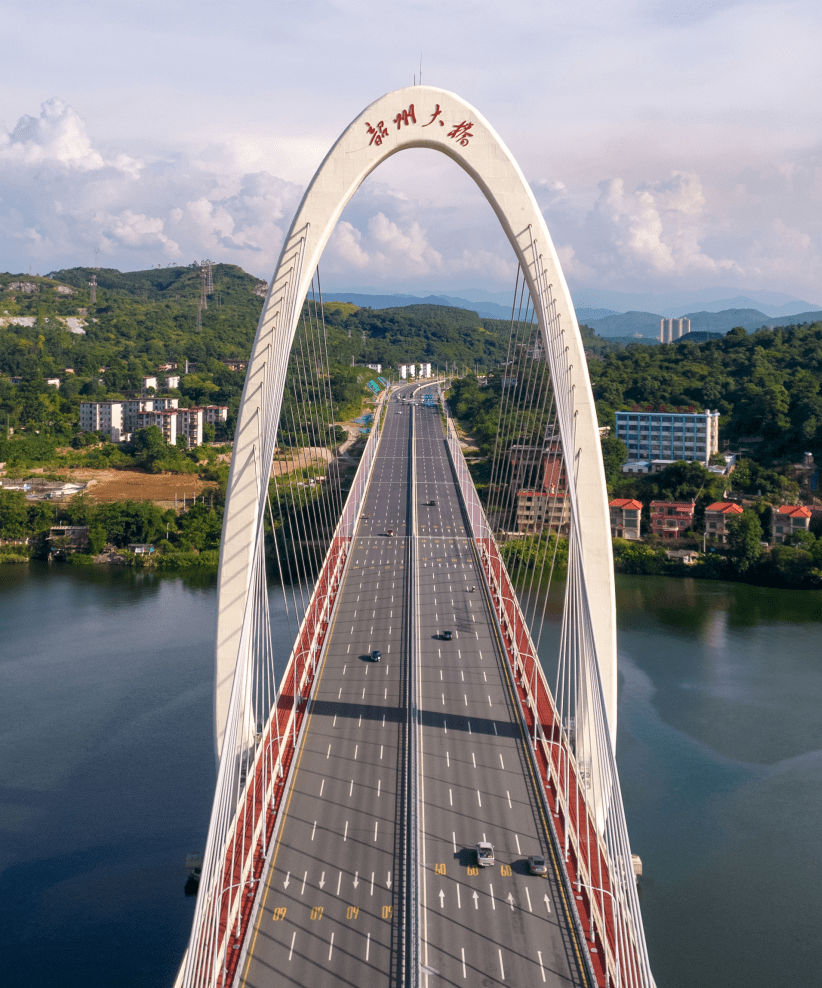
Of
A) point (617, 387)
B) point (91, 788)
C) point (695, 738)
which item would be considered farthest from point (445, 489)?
point (91, 788)

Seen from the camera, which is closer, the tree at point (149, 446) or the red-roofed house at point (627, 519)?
the red-roofed house at point (627, 519)

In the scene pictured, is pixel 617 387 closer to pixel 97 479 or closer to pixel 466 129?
pixel 97 479

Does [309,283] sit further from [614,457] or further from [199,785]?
[614,457]

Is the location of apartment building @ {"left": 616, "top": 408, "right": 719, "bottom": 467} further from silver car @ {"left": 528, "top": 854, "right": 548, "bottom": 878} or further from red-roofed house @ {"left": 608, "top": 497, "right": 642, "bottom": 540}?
silver car @ {"left": 528, "top": 854, "right": 548, "bottom": 878}

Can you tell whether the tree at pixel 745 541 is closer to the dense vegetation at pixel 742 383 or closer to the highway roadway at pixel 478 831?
the dense vegetation at pixel 742 383

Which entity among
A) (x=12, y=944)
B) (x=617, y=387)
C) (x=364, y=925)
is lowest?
(x=12, y=944)

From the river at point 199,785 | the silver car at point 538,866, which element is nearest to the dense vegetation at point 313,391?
the river at point 199,785
